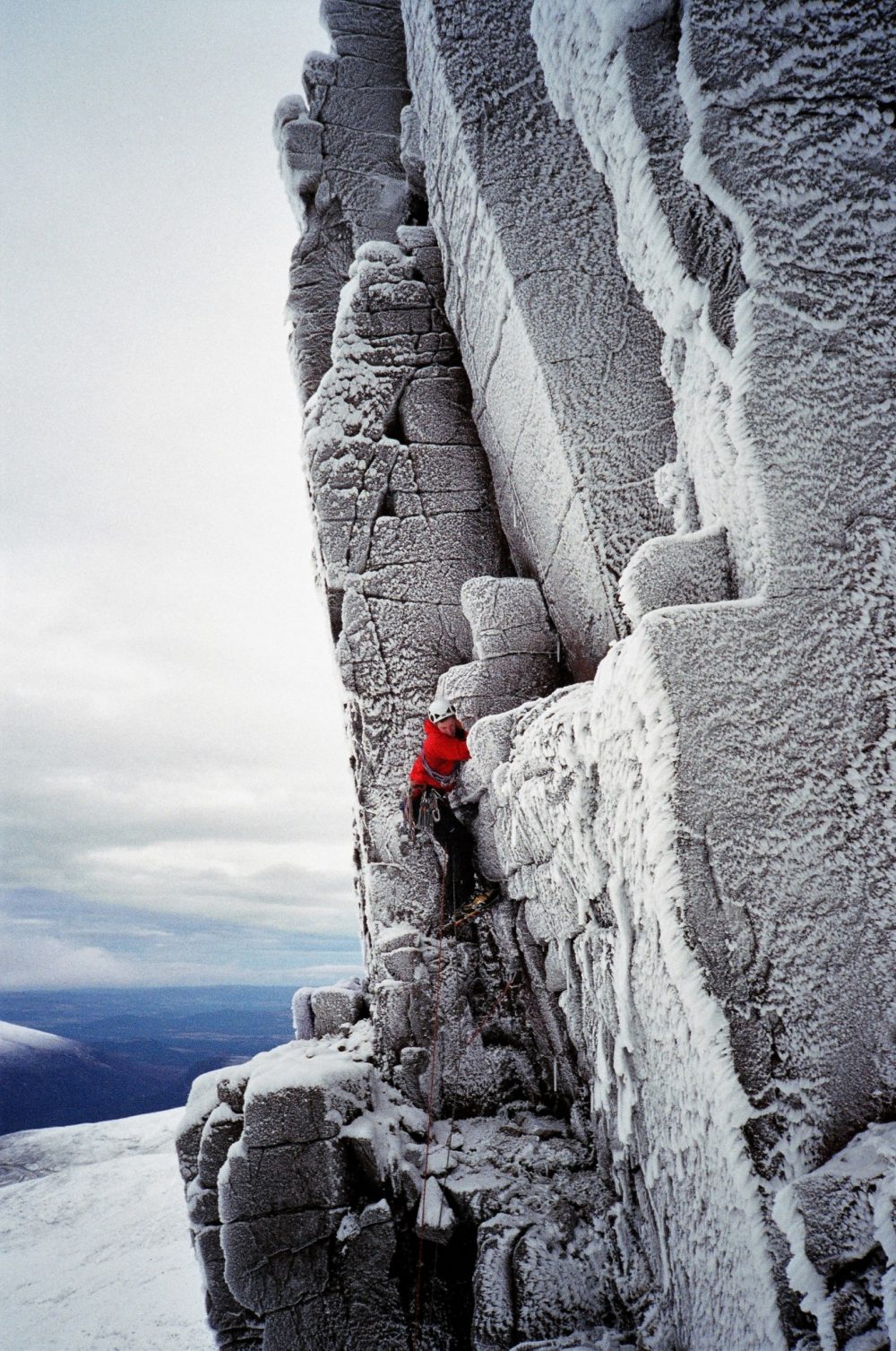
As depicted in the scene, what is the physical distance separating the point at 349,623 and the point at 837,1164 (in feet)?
13.1

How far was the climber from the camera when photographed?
15.8ft

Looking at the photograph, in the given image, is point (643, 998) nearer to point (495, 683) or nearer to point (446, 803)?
point (446, 803)

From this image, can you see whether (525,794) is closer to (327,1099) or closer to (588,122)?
(327,1099)

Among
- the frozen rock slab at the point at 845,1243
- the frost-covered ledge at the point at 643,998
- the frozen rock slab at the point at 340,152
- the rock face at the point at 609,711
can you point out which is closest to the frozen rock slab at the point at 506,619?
the rock face at the point at 609,711

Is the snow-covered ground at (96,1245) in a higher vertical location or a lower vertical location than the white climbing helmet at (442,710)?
lower

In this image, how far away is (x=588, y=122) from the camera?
346 cm

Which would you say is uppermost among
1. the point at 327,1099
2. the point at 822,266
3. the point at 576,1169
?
→ the point at 822,266

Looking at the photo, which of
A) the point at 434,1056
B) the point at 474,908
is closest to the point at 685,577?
the point at 474,908

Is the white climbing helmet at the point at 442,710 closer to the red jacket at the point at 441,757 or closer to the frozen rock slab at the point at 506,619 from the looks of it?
the red jacket at the point at 441,757

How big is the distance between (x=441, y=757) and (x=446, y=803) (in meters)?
0.35

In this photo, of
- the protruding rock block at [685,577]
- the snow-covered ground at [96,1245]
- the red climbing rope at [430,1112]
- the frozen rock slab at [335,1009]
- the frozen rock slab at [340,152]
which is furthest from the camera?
the frozen rock slab at [340,152]

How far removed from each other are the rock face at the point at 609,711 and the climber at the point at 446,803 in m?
0.13

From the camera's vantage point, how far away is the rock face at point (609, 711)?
2557mm

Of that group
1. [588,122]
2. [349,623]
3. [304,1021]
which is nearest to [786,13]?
[588,122]
